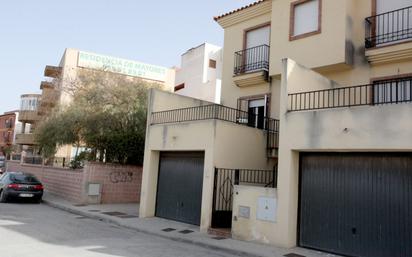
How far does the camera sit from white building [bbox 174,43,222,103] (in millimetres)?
33125

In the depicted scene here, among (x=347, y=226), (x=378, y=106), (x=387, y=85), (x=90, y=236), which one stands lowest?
(x=90, y=236)

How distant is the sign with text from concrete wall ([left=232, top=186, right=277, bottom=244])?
2803 centimetres

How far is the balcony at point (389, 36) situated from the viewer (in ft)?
36.3

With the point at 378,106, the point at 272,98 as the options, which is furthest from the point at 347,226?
the point at 272,98

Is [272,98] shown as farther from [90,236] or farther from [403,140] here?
[90,236]

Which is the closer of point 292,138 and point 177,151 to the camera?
point 292,138

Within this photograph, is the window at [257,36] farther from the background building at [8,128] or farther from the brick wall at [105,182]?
the background building at [8,128]

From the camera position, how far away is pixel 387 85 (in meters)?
11.5

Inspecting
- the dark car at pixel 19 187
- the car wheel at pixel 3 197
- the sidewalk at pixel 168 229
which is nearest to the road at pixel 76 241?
the sidewalk at pixel 168 229

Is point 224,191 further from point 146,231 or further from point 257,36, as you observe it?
Answer: point 257,36

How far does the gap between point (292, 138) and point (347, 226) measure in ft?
8.53

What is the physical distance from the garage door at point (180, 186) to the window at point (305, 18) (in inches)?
220

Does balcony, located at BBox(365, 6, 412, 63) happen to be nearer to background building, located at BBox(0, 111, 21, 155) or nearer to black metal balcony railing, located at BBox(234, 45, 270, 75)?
black metal balcony railing, located at BBox(234, 45, 270, 75)

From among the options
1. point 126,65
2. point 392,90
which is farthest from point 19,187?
point 126,65
